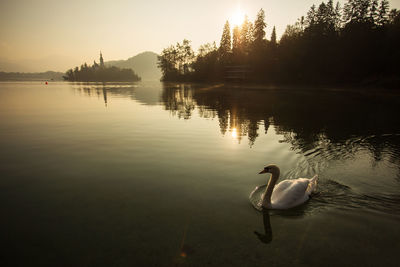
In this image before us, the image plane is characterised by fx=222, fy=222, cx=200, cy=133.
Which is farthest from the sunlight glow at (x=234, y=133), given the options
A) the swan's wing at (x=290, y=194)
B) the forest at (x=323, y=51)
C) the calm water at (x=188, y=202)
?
the forest at (x=323, y=51)

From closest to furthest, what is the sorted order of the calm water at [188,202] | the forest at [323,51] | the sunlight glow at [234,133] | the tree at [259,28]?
the calm water at [188,202] < the sunlight glow at [234,133] < the forest at [323,51] < the tree at [259,28]

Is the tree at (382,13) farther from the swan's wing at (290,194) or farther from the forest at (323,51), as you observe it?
the swan's wing at (290,194)

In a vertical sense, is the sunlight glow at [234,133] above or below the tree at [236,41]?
below

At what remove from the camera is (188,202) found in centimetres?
732

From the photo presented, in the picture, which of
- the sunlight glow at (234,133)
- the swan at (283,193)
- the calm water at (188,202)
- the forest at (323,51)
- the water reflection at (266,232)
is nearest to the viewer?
the calm water at (188,202)

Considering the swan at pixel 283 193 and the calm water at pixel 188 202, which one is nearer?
the calm water at pixel 188 202

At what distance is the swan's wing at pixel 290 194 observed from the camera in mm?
7114

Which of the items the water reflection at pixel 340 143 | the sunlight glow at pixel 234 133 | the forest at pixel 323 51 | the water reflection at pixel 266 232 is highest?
the forest at pixel 323 51

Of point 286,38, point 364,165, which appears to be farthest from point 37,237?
point 286,38

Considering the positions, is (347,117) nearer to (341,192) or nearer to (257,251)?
(341,192)

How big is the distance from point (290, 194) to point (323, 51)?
81053 millimetres

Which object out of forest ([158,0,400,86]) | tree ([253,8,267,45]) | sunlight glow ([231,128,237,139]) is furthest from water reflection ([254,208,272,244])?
tree ([253,8,267,45])

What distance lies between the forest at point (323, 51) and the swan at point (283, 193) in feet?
216

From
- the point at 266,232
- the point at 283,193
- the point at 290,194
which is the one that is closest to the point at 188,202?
the point at 266,232
